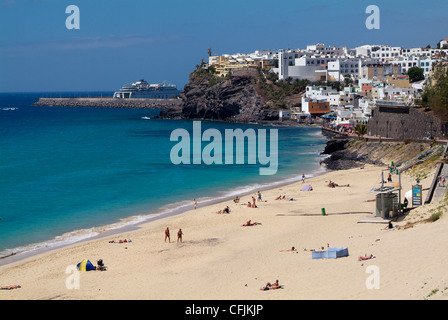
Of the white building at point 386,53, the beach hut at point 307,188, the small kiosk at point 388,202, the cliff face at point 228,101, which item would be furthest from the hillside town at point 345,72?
the small kiosk at point 388,202

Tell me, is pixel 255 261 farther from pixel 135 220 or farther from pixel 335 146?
pixel 335 146

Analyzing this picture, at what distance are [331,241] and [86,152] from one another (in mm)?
43651

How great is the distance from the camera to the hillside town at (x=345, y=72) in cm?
7807

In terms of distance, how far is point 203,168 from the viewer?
1873 inches

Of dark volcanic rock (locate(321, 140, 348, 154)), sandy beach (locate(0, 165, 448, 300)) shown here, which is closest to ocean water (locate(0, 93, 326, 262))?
dark volcanic rock (locate(321, 140, 348, 154))

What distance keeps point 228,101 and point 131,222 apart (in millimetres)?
80174

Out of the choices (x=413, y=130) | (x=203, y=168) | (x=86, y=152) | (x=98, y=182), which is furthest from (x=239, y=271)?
Result: (x=86, y=152)

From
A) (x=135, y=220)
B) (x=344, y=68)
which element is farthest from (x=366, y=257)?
(x=344, y=68)

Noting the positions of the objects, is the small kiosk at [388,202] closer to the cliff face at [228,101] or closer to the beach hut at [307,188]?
the beach hut at [307,188]

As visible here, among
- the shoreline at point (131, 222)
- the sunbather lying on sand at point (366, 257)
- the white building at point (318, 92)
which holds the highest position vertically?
the white building at point (318, 92)

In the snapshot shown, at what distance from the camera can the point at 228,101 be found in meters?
108

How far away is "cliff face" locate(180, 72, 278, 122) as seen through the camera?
104 m

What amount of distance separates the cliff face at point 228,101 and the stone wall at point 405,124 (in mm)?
45961
